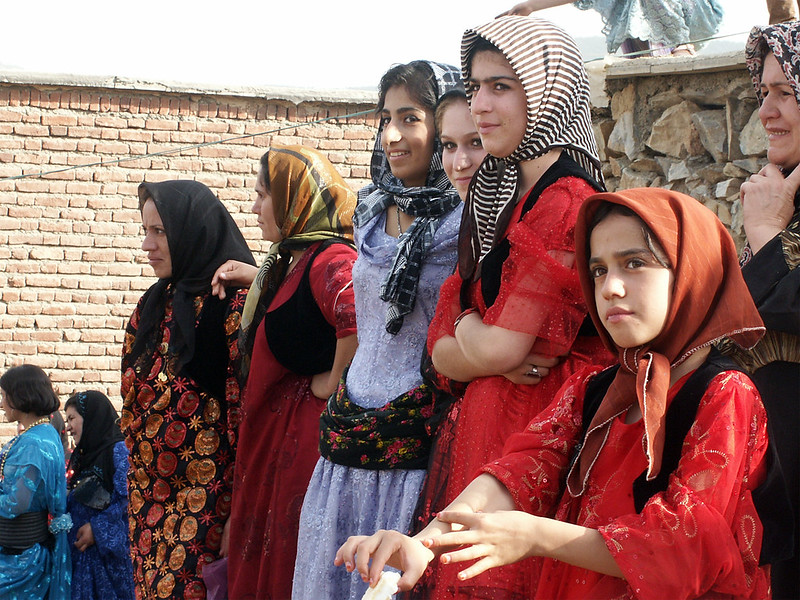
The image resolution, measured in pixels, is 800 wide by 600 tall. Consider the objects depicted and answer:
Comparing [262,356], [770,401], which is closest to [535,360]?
[770,401]

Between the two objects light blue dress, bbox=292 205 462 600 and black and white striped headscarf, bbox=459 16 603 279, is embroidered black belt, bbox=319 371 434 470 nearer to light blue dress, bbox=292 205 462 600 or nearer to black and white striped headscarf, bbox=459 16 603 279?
light blue dress, bbox=292 205 462 600

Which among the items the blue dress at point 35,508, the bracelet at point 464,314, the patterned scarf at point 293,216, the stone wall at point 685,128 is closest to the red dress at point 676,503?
the bracelet at point 464,314

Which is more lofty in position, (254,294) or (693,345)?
(693,345)

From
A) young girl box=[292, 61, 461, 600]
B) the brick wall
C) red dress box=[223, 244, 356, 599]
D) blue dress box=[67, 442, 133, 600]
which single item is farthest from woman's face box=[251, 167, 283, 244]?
the brick wall

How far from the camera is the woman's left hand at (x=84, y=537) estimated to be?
17.4ft

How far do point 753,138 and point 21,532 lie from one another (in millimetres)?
4222

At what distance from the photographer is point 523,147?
2539mm

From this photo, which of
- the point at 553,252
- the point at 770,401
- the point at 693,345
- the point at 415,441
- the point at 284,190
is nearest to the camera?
the point at 693,345

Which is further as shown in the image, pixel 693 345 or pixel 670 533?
pixel 693 345

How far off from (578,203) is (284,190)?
68.7 inches

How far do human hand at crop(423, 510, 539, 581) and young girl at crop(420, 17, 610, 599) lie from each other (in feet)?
2.05

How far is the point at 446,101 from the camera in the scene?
3035mm

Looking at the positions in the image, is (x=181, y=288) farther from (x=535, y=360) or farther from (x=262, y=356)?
(x=535, y=360)

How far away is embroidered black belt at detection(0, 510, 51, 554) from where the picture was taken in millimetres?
5148
